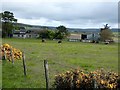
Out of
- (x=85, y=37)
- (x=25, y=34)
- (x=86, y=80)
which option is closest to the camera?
(x=86, y=80)

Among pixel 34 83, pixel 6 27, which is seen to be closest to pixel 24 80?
pixel 34 83

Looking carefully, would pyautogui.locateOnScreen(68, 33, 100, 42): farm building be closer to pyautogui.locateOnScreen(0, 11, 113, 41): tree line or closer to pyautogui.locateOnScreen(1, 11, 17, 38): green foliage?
pyautogui.locateOnScreen(0, 11, 113, 41): tree line

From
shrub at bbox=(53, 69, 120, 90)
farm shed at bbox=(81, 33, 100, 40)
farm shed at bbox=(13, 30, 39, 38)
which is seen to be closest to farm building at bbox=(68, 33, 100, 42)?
farm shed at bbox=(81, 33, 100, 40)

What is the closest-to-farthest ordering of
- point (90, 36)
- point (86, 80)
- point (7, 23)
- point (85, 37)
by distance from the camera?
point (86, 80)
point (7, 23)
point (90, 36)
point (85, 37)

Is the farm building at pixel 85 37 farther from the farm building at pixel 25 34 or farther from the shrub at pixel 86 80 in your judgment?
the shrub at pixel 86 80

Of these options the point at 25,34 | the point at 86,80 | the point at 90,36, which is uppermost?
the point at 86,80

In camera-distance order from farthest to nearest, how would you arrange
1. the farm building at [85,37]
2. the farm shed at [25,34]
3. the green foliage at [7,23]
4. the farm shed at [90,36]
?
the farm shed at [90,36] → the farm building at [85,37] → the farm shed at [25,34] → the green foliage at [7,23]

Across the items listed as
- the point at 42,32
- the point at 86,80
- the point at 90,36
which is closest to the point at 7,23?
the point at 42,32

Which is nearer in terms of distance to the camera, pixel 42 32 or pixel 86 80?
pixel 86 80

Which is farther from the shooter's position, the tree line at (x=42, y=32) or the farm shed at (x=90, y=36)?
the farm shed at (x=90, y=36)

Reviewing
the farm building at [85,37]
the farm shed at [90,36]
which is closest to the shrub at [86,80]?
the farm building at [85,37]

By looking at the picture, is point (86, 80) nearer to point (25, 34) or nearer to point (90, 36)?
point (90, 36)

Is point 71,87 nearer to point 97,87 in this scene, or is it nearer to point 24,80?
point 97,87

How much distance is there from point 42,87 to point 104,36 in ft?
410
